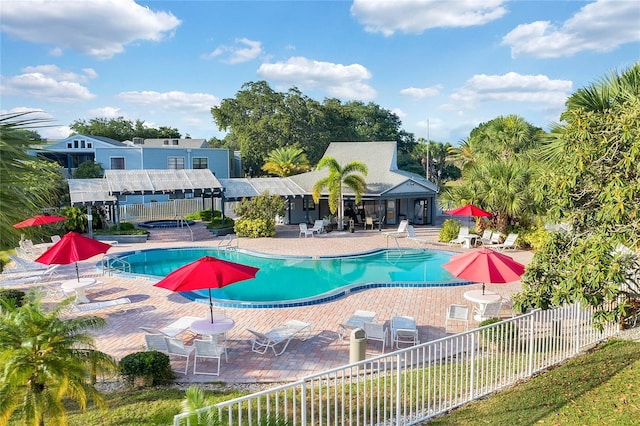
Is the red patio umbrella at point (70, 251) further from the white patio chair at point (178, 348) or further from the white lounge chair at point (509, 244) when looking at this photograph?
the white lounge chair at point (509, 244)

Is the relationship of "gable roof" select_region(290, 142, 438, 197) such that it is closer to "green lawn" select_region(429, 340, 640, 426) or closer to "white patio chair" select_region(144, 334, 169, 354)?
"green lawn" select_region(429, 340, 640, 426)

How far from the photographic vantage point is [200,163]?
40.7m

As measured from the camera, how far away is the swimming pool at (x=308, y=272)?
1490 cm

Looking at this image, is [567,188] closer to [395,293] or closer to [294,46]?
[395,293]

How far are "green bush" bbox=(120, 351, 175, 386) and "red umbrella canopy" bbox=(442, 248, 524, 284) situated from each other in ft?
21.3

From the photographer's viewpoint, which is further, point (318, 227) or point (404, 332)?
point (318, 227)

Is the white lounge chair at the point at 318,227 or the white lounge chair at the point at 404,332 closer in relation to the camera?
the white lounge chair at the point at 404,332

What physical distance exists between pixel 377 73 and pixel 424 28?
458 inches

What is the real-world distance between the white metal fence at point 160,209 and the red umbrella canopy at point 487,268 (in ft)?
82.7

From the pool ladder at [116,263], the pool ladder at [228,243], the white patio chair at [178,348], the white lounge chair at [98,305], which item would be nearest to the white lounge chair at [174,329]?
the white patio chair at [178,348]

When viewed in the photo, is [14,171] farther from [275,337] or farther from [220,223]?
[220,223]

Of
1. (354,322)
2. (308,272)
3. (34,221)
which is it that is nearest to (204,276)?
(354,322)

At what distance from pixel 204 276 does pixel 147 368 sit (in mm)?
2108

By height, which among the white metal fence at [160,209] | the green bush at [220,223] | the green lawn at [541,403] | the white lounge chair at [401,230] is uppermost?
the white metal fence at [160,209]
